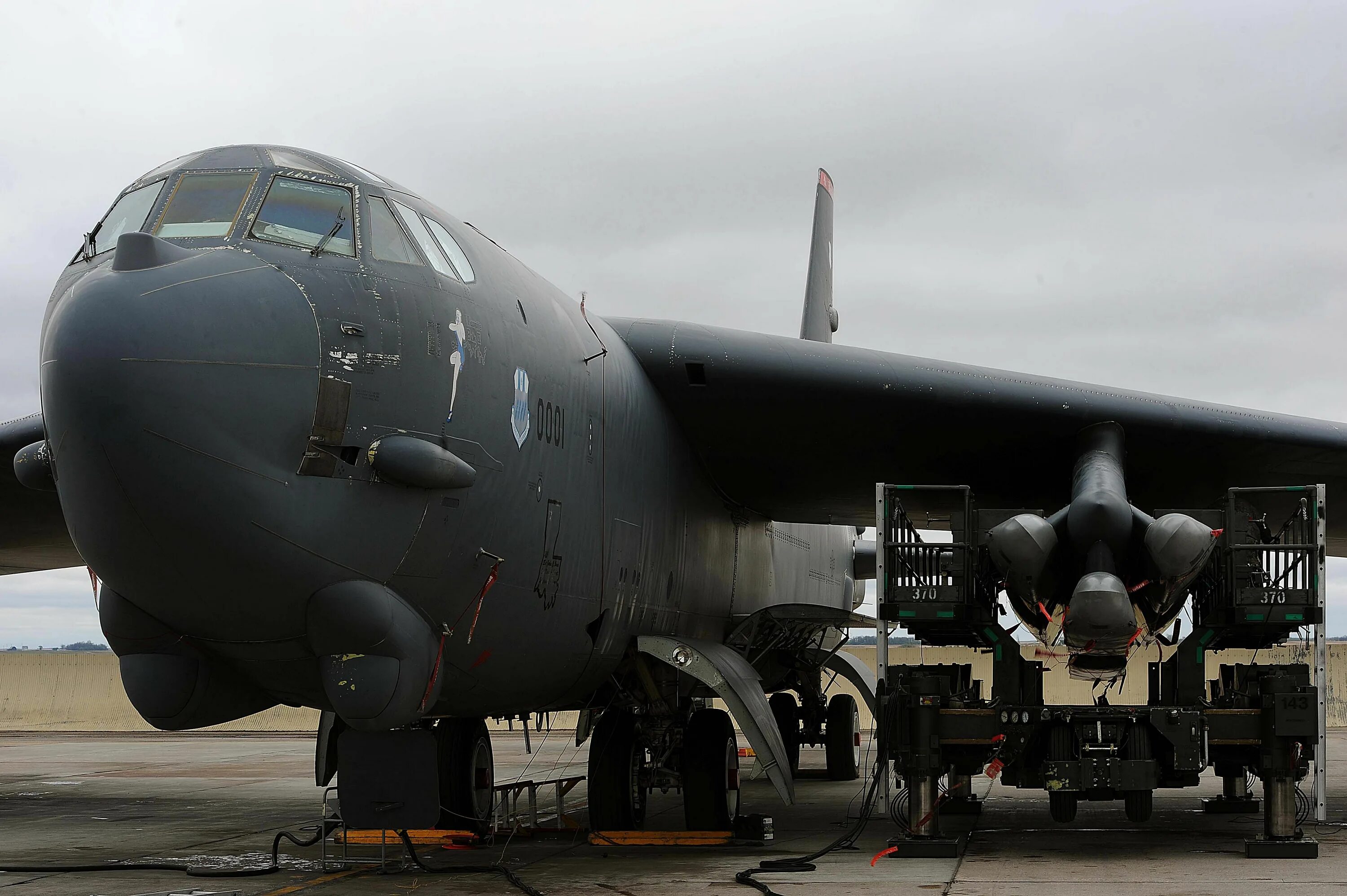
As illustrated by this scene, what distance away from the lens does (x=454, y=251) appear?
891 cm

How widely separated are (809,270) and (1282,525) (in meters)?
11.1

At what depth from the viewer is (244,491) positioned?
23.0 ft

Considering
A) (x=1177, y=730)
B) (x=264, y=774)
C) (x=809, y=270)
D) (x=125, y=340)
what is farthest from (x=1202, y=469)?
(x=264, y=774)

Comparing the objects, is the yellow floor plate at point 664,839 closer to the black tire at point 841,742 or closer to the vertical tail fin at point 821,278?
the black tire at point 841,742

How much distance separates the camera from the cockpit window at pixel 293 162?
837 centimetres

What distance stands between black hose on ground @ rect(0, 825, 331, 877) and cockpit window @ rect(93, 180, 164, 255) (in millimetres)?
4211

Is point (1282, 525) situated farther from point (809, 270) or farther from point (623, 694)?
point (809, 270)

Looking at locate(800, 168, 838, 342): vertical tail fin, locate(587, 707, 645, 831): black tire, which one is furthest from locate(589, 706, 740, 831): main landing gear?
locate(800, 168, 838, 342): vertical tail fin

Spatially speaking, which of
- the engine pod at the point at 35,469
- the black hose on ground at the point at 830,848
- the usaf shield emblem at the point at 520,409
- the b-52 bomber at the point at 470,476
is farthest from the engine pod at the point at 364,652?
the black hose on ground at the point at 830,848

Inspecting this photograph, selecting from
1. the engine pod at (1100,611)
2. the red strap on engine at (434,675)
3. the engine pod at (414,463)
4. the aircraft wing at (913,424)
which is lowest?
the red strap on engine at (434,675)

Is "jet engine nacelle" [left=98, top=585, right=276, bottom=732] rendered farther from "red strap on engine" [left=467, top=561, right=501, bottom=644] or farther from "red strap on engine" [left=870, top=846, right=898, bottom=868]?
"red strap on engine" [left=870, top=846, right=898, bottom=868]

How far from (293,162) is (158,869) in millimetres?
5118

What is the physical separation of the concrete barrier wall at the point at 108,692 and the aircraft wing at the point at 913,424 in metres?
20.9

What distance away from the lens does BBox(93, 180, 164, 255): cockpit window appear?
26.9 ft
